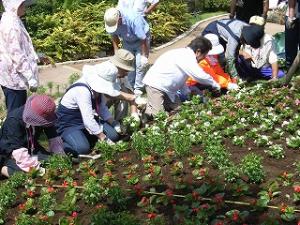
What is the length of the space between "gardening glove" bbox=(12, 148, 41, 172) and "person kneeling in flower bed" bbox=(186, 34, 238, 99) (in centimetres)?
286

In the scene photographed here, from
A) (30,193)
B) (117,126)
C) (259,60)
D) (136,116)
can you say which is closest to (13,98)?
(117,126)

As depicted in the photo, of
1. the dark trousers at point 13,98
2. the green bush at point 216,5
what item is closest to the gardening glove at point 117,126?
the dark trousers at point 13,98

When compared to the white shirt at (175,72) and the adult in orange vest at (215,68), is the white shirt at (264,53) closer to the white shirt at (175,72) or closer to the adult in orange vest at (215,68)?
the adult in orange vest at (215,68)

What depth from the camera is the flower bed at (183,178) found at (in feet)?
15.1

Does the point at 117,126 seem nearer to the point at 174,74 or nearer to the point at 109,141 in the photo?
the point at 109,141

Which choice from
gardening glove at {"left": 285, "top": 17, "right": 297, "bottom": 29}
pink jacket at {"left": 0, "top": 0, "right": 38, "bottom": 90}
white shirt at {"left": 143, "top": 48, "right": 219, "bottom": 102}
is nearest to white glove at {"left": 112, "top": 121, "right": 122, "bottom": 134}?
white shirt at {"left": 143, "top": 48, "right": 219, "bottom": 102}

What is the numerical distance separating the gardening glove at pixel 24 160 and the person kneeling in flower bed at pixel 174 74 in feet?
6.46

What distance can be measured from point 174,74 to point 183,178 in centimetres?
210

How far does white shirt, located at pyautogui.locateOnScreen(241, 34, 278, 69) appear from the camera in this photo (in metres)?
8.28

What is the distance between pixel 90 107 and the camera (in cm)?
626

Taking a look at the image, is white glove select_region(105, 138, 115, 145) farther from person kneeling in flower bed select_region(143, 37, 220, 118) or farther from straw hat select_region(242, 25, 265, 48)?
straw hat select_region(242, 25, 265, 48)

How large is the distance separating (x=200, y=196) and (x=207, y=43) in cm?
274

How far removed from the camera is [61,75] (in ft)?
33.3

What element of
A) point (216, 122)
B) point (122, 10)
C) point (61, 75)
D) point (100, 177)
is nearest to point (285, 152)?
point (216, 122)
